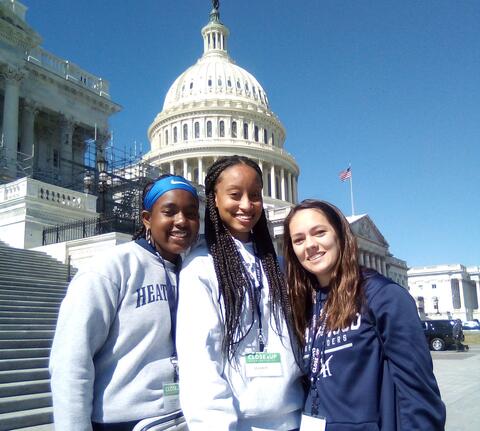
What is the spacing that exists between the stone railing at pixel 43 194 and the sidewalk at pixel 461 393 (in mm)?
15725

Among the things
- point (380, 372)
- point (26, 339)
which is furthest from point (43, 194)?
point (380, 372)

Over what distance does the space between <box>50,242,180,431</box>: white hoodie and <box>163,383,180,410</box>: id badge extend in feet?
0.07

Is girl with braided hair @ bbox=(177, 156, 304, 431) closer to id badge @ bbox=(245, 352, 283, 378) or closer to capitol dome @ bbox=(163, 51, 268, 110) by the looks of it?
id badge @ bbox=(245, 352, 283, 378)

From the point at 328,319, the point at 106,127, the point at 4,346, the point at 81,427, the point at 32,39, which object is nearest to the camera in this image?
the point at 81,427

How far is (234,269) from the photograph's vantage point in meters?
2.48

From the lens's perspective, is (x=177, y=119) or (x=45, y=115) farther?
(x=177, y=119)

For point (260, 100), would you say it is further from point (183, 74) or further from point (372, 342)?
point (372, 342)

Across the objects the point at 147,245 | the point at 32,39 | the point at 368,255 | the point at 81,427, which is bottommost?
the point at 81,427

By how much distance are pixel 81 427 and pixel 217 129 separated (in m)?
70.9

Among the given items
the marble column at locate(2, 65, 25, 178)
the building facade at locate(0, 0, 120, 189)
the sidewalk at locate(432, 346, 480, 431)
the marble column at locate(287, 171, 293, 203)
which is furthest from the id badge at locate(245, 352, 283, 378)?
the marble column at locate(287, 171, 293, 203)

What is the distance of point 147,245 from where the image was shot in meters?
2.79

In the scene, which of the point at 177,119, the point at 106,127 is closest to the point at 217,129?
the point at 177,119

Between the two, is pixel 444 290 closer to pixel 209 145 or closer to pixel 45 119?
pixel 209 145

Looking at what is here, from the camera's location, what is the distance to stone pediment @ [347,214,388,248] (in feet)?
217
